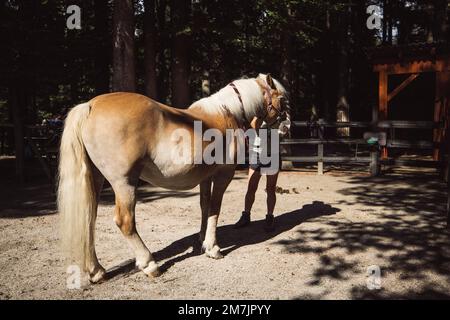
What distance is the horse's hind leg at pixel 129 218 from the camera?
3504 millimetres

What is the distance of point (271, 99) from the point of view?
456cm

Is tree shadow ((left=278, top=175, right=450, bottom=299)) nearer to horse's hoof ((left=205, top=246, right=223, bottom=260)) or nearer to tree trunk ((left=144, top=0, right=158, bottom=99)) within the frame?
horse's hoof ((left=205, top=246, right=223, bottom=260))

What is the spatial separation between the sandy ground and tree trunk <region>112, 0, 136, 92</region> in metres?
3.00

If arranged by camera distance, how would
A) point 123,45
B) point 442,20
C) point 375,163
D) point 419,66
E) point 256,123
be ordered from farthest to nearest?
point 442,20, point 419,66, point 375,163, point 123,45, point 256,123

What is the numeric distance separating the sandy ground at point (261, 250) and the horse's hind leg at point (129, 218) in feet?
0.47

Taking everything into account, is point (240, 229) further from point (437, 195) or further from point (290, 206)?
point (437, 195)

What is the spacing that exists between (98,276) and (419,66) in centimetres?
1196

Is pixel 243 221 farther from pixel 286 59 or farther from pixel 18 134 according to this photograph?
pixel 286 59

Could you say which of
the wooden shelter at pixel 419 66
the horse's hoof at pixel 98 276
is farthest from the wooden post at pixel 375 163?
the horse's hoof at pixel 98 276

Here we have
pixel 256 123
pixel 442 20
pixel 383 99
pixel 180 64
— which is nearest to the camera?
pixel 256 123

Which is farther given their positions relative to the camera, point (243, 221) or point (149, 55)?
point (149, 55)

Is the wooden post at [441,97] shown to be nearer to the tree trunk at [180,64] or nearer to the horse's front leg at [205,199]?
the tree trunk at [180,64]

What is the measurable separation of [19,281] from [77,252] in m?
0.73

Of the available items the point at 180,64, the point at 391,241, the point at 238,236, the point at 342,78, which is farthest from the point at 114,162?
the point at 342,78
